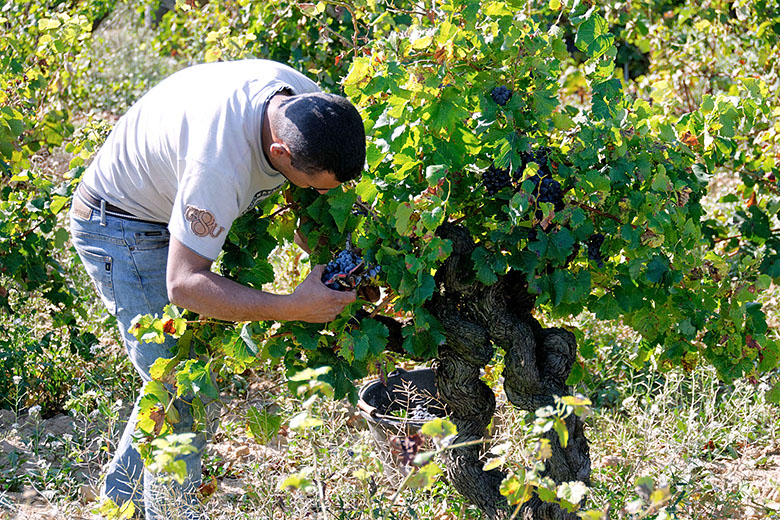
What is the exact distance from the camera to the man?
1899 mm

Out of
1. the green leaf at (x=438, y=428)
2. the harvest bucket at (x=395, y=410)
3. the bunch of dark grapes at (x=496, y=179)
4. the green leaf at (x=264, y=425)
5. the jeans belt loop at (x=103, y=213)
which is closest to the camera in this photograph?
the green leaf at (x=438, y=428)

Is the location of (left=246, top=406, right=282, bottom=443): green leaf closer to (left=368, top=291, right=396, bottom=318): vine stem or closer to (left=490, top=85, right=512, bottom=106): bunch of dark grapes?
(left=368, top=291, right=396, bottom=318): vine stem

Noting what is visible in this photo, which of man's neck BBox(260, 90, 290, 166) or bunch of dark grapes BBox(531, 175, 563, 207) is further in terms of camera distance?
bunch of dark grapes BBox(531, 175, 563, 207)

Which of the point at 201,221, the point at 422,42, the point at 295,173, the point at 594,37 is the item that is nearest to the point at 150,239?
the point at 201,221

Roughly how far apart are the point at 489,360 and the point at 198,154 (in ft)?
3.34

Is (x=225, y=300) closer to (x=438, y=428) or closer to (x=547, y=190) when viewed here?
(x=438, y=428)

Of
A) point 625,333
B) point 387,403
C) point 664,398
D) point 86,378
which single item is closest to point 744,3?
point 625,333

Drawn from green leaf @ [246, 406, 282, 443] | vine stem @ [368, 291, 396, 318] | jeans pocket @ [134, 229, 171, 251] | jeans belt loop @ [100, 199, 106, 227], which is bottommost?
→ green leaf @ [246, 406, 282, 443]

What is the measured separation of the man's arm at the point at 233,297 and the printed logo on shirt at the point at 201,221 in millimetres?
60

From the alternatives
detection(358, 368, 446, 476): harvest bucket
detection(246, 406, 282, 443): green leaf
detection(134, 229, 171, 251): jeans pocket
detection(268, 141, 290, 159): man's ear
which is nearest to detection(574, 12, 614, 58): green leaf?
detection(268, 141, 290, 159): man's ear

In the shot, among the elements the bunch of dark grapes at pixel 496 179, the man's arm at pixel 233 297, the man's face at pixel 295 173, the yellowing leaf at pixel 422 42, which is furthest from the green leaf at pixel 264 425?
the yellowing leaf at pixel 422 42

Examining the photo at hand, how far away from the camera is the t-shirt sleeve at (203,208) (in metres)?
1.88

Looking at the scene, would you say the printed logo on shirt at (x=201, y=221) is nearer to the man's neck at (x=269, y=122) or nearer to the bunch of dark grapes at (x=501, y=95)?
the man's neck at (x=269, y=122)

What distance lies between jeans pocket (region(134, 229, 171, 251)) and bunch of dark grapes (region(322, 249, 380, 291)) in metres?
0.54
